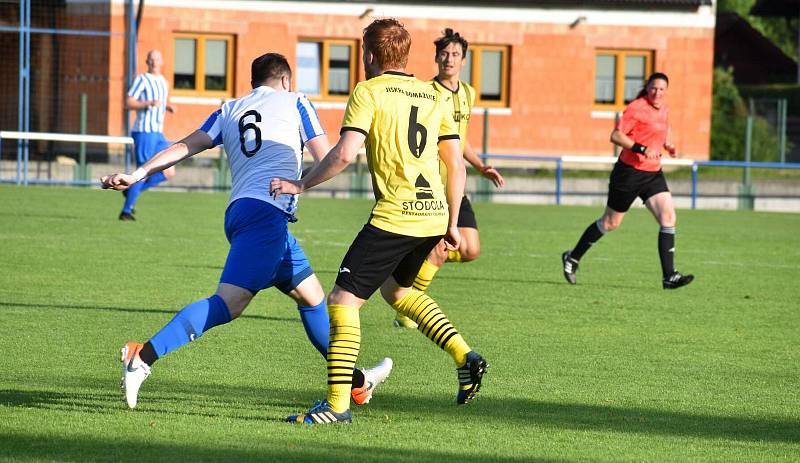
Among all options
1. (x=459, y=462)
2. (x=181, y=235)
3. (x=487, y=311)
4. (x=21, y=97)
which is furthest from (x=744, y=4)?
(x=459, y=462)

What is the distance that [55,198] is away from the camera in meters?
22.1

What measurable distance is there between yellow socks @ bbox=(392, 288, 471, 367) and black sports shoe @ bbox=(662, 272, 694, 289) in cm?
592

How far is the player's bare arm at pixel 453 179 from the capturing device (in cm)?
623

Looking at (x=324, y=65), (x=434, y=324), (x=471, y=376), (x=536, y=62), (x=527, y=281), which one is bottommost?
(x=527, y=281)

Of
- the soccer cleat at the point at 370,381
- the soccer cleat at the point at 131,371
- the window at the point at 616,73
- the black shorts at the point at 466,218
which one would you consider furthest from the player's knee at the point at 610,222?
the window at the point at 616,73

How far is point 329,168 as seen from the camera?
5848mm

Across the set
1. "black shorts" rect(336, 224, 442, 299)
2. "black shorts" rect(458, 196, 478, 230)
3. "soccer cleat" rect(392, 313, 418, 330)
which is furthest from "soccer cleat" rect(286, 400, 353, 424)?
"black shorts" rect(458, 196, 478, 230)

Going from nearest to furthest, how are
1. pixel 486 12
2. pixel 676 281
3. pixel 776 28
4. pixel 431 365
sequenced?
pixel 431 365 < pixel 676 281 < pixel 486 12 < pixel 776 28

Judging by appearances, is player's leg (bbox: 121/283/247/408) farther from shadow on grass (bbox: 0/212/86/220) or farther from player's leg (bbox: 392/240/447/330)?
shadow on grass (bbox: 0/212/86/220)

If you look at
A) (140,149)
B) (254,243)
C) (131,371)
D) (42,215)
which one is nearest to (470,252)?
(254,243)

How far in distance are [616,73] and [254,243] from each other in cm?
2894

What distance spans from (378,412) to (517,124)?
27529mm

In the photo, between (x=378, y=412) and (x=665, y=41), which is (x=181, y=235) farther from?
(x=665, y=41)

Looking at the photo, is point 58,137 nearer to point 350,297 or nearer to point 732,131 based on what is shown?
point 732,131
